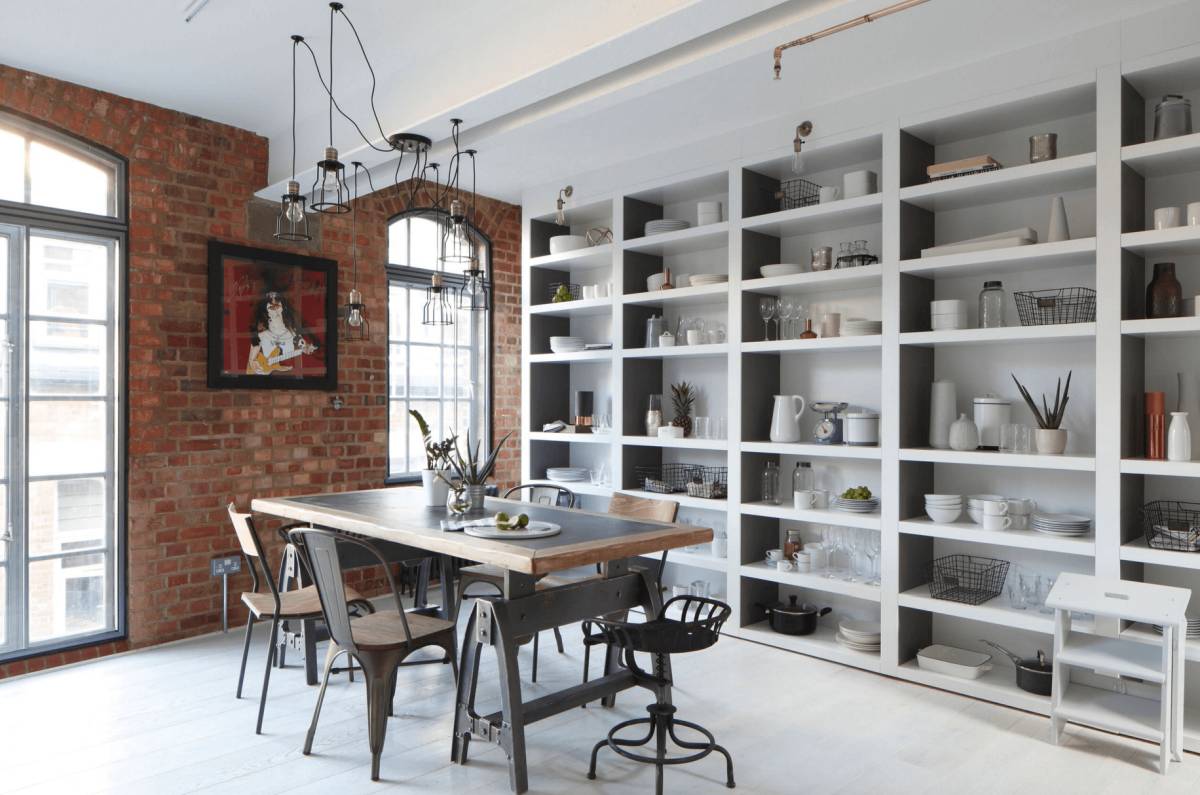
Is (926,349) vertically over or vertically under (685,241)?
under

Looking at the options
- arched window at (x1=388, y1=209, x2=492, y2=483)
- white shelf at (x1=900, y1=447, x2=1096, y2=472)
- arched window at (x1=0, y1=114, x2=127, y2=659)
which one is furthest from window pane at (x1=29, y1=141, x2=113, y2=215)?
white shelf at (x1=900, y1=447, x2=1096, y2=472)

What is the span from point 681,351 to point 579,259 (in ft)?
3.96

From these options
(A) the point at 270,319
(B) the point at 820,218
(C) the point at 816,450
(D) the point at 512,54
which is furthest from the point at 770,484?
(A) the point at 270,319

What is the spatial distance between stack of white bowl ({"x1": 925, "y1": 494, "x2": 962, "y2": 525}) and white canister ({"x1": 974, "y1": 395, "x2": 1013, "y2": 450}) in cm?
30

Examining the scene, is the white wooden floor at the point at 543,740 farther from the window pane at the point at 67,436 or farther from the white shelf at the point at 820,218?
the white shelf at the point at 820,218

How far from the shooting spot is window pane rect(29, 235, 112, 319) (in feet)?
13.3

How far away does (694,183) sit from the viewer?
16.3 feet

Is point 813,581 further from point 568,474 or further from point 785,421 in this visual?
point 568,474

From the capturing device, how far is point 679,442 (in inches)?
194

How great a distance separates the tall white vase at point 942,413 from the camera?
13.0 ft

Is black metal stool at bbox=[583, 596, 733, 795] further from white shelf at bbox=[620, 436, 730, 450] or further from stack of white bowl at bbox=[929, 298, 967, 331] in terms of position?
stack of white bowl at bbox=[929, 298, 967, 331]

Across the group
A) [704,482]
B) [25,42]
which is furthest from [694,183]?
[25,42]

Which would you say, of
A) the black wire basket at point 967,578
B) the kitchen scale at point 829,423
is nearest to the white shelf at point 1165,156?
the kitchen scale at point 829,423

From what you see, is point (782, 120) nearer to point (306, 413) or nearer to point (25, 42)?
point (306, 413)
